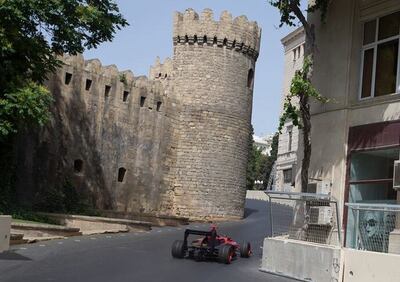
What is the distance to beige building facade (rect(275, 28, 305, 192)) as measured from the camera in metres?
60.3

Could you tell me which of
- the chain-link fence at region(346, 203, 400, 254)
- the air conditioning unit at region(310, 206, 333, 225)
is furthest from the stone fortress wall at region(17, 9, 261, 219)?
the chain-link fence at region(346, 203, 400, 254)

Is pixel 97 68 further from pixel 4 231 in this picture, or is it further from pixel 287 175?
pixel 287 175

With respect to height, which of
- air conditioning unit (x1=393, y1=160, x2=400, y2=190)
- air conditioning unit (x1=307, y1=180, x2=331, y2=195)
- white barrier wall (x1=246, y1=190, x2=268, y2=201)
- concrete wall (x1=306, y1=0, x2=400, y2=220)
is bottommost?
air conditioning unit (x1=307, y1=180, x2=331, y2=195)

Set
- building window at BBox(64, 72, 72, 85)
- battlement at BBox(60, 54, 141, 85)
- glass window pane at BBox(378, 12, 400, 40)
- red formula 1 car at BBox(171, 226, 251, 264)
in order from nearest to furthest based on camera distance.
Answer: red formula 1 car at BBox(171, 226, 251, 264)
glass window pane at BBox(378, 12, 400, 40)
building window at BBox(64, 72, 72, 85)
battlement at BBox(60, 54, 141, 85)

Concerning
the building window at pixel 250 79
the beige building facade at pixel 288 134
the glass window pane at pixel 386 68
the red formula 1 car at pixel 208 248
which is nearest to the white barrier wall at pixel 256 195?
the beige building facade at pixel 288 134

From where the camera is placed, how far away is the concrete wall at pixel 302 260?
12.3m

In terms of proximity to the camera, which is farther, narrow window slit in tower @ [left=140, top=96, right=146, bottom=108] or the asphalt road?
narrow window slit in tower @ [left=140, top=96, right=146, bottom=108]

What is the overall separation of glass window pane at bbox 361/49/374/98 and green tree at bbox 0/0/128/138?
29.0ft

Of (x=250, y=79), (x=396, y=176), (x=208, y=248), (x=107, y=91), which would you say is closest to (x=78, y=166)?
(x=107, y=91)

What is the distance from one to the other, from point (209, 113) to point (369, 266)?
25.3m

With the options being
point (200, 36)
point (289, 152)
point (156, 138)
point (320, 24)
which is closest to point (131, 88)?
point (156, 138)

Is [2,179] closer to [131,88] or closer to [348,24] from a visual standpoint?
[131,88]

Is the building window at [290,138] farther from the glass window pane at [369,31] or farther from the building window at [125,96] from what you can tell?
the glass window pane at [369,31]

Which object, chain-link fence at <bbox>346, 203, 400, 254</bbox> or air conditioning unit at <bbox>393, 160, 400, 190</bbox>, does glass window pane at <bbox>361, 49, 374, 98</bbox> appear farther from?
chain-link fence at <bbox>346, 203, 400, 254</bbox>
